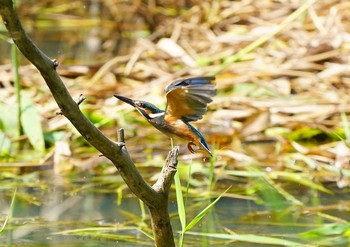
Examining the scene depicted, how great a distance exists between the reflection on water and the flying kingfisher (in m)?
0.68

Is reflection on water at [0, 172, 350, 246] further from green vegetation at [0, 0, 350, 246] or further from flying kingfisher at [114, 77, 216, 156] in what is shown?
flying kingfisher at [114, 77, 216, 156]

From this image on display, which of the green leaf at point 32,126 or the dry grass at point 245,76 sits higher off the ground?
the green leaf at point 32,126

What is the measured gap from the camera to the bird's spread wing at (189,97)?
6.03 ft

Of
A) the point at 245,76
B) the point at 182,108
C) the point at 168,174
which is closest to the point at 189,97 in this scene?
the point at 182,108

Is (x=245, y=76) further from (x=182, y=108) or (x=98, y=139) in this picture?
(x=98, y=139)

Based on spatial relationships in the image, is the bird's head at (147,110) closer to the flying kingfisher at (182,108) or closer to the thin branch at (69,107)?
the flying kingfisher at (182,108)

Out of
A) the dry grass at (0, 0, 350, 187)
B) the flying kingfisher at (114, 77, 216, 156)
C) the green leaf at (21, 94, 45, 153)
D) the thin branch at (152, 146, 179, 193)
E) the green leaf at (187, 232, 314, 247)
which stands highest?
the flying kingfisher at (114, 77, 216, 156)

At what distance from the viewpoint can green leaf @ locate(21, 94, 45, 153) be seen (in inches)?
143

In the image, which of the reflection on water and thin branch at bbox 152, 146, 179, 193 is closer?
thin branch at bbox 152, 146, 179, 193

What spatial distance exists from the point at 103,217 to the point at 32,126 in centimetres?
99

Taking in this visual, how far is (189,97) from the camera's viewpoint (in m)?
1.88

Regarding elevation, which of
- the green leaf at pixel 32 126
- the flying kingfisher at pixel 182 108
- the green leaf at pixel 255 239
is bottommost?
the green leaf at pixel 32 126

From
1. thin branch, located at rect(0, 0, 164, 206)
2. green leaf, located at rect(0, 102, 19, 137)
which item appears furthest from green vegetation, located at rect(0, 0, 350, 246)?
thin branch, located at rect(0, 0, 164, 206)

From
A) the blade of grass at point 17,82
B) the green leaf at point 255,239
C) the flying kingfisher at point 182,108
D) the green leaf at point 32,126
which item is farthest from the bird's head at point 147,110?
the green leaf at point 32,126
